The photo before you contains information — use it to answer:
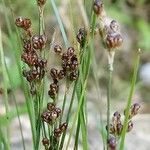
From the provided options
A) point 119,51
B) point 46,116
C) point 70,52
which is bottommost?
point 46,116

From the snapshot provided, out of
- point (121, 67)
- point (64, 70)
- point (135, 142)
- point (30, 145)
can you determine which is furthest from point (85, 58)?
point (121, 67)

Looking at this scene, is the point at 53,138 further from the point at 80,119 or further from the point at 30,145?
the point at 30,145

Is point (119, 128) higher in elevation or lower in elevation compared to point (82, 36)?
lower

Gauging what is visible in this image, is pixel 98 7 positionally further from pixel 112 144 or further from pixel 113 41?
pixel 112 144

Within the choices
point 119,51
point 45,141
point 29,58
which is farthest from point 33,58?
point 119,51

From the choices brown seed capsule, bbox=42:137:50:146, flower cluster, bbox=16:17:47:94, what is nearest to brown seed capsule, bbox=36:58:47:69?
flower cluster, bbox=16:17:47:94

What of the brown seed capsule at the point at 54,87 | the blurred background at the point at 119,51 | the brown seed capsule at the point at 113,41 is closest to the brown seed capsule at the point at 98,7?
the brown seed capsule at the point at 113,41
